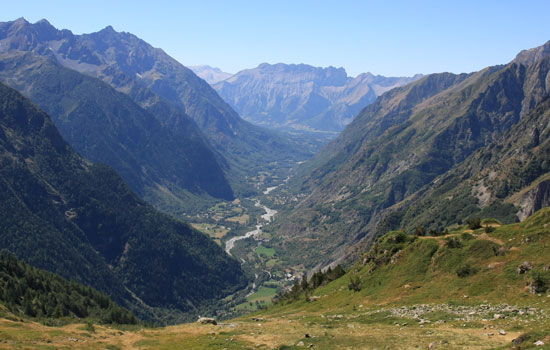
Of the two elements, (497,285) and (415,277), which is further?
(415,277)

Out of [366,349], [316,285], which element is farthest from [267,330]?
[316,285]

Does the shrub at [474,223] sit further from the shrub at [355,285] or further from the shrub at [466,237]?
the shrub at [355,285]

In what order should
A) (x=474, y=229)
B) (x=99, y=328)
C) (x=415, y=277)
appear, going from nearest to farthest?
(x=99, y=328) < (x=415, y=277) < (x=474, y=229)

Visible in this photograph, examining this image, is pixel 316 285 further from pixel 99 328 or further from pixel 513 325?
pixel 513 325

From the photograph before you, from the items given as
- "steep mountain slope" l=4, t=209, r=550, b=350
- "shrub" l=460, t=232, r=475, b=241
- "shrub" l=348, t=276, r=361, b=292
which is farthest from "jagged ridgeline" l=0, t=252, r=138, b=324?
"shrub" l=460, t=232, r=475, b=241

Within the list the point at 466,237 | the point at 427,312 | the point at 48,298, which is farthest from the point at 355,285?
the point at 48,298

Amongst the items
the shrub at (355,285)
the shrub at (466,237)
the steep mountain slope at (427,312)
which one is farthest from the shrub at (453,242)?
the shrub at (355,285)
